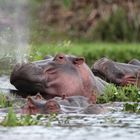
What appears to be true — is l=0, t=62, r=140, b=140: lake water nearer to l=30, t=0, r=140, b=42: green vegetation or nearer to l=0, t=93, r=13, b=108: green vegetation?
l=0, t=93, r=13, b=108: green vegetation

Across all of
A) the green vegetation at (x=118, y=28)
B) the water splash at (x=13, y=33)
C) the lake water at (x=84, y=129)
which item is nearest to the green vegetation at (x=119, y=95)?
the lake water at (x=84, y=129)

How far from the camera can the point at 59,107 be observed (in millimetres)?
9703

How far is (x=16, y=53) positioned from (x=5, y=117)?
525 cm

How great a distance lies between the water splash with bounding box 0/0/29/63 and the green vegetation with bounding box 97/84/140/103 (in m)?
2.63

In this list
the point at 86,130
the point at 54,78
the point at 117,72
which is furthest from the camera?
the point at 117,72

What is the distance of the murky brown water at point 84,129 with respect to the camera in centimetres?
784

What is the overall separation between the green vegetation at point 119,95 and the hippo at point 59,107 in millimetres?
737

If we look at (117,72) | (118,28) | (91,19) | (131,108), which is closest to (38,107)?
(131,108)

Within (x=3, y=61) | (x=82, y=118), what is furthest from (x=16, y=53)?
(x=82, y=118)

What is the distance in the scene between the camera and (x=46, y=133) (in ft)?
26.5

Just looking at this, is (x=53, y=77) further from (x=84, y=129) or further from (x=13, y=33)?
(x=13, y=33)

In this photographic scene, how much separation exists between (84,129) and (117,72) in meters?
4.32

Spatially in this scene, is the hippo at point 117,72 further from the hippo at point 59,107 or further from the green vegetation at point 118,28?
the green vegetation at point 118,28

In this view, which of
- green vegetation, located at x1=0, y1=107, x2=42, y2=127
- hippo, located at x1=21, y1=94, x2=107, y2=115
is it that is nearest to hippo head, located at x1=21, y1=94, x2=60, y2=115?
hippo, located at x1=21, y1=94, x2=107, y2=115
